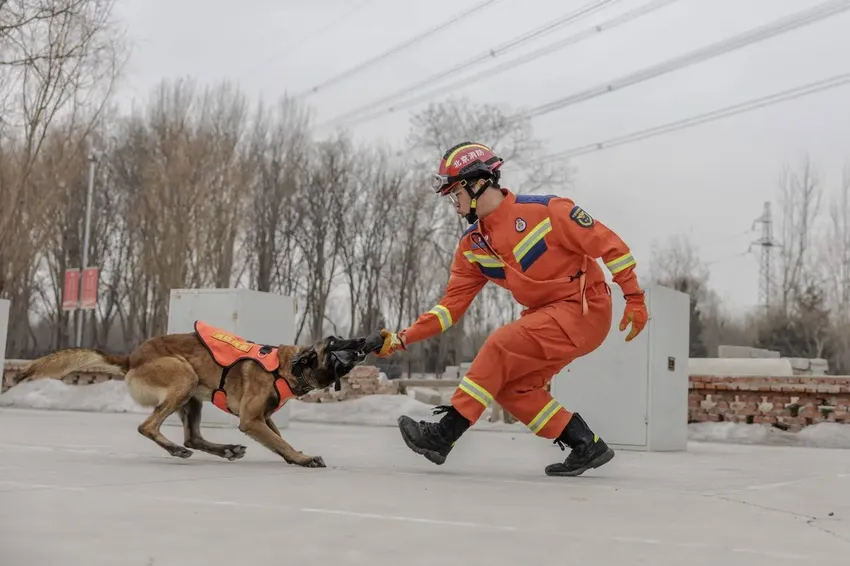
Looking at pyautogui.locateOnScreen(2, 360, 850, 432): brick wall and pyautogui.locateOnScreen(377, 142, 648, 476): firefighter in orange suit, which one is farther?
pyautogui.locateOnScreen(2, 360, 850, 432): brick wall

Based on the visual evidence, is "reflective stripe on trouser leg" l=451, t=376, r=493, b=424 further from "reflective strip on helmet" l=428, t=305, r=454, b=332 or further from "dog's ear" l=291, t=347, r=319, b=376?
"dog's ear" l=291, t=347, r=319, b=376

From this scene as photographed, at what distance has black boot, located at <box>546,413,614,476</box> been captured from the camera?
541 centimetres

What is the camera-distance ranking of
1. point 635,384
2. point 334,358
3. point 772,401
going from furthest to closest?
1. point 772,401
2. point 635,384
3. point 334,358

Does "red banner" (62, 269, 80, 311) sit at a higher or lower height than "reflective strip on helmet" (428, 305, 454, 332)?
higher

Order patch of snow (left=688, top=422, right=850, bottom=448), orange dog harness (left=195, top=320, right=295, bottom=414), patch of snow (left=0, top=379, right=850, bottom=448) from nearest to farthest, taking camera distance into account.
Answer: orange dog harness (left=195, top=320, right=295, bottom=414) → patch of snow (left=688, top=422, right=850, bottom=448) → patch of snow (left=0, top=379, right=850, bottom=448)

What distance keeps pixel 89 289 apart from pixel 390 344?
87.2ft

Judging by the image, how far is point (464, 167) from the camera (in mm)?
5355

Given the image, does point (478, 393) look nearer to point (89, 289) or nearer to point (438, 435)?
point (438, 435)

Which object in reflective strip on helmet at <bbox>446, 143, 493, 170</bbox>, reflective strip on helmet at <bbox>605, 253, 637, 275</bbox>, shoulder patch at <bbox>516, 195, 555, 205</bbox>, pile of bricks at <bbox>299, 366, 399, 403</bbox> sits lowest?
pile of bricks at <bbox>299, 366, 399, 403</bbox>

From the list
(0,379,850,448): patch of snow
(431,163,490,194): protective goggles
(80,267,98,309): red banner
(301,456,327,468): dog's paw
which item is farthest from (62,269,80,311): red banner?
(431,163,490,194): protective goggles

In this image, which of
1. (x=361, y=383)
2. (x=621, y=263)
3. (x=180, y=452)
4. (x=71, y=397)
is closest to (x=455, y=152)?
(x=621, y=263)

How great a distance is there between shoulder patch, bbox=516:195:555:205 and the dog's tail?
279 cm

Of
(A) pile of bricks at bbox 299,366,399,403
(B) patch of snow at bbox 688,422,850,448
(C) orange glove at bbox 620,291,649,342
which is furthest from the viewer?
(A) pile of bricks at bbox 299,366,399,403

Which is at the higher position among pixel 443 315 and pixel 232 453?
pixel 443 315
